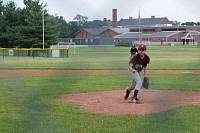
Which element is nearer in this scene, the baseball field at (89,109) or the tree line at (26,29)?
the baseball field at (89,109)

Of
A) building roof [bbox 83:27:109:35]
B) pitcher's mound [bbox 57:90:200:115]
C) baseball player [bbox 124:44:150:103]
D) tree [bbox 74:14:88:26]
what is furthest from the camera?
baseball player [bbox 124:44:150:103]

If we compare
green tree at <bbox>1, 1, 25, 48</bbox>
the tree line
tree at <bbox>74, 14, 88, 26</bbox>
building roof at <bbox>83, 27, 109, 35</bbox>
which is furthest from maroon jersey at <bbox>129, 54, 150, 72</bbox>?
green tree at <bbox>1, 1, 25, 48</bbox>

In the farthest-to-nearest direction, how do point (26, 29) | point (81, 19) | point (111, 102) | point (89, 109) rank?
point (26, 29)
point (111, 102)
point (89, 109)
point (81, 19)

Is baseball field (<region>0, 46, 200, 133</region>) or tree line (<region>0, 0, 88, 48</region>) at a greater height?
tree line (<region>0, 0, 88, 48</region>)

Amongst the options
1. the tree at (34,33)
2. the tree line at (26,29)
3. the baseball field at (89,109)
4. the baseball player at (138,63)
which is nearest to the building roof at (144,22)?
the baseball field at (89,109)

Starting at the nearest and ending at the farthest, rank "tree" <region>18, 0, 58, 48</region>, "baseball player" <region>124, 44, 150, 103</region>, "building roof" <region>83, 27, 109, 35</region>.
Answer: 1. "building roof" <region>83, 27, 109, 35</region>
2. "baseball player" <region>124, 44, 150, 103</region>
3. "tree" <region>18, 0, 58, 48</region>

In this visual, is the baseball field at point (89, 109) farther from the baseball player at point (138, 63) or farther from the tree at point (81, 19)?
the baseball player at point (138, 63)

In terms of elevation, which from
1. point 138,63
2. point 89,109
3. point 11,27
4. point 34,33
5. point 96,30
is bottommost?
point 89,109

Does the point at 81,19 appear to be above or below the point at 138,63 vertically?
above

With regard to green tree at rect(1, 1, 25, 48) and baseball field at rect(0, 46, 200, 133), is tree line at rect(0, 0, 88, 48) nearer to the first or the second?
green tree at rect(1, 1, 25, 48)

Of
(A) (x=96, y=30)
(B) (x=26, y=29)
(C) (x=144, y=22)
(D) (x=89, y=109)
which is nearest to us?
(A) (x=96, y=30)

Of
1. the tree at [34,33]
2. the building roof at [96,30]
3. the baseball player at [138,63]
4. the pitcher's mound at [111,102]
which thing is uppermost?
the tree at [34,33]

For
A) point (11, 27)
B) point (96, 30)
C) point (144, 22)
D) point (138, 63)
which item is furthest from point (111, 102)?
point (11, 27)

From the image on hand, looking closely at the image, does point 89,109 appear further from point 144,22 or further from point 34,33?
point 34,33
